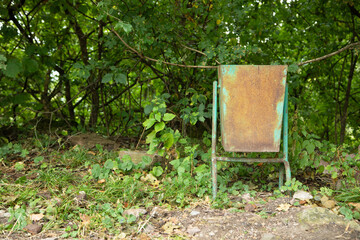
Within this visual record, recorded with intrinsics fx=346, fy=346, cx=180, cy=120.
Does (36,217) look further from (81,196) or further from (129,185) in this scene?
(129,185)

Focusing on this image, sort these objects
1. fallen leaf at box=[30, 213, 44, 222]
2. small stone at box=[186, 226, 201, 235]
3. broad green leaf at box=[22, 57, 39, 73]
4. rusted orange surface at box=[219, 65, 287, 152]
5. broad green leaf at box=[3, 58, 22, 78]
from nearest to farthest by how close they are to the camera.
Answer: small stone at box=[186, 226, 201, 235]
fallen leaf at box=[30, 213, 44, 222]
rusted orange surface at box=[219, 65, 287, 152]
broad green leaf at box=[3, 58, 22, 78]
broad green leaf at box=[22, 57, 39, 73]

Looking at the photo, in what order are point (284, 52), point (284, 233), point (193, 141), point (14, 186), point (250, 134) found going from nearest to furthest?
1. point (284, 233)
2. point (250, 134)
3. point (14, 186)
4. point (193, 141)
5. point (284, 52)

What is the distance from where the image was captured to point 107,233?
7.60 feet

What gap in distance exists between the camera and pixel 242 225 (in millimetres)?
2395

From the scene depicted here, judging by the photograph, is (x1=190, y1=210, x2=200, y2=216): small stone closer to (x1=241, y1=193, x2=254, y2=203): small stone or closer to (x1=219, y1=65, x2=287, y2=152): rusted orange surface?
(x1=241, y1=193, x2=254, y2=203): small stone

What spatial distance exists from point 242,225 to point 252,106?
940mm

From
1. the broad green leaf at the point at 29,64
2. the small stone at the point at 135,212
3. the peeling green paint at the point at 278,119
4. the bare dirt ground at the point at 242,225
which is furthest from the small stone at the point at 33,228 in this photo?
the broad green leaf at the point at 29,64

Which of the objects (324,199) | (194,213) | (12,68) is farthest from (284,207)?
(12,68)

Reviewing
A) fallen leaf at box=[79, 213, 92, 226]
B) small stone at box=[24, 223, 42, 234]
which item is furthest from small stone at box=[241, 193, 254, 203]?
small stone at box=[24, 223, 42, 234]

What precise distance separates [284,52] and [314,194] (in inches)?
134

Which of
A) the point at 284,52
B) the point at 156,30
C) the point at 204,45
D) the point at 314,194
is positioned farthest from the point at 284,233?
the point at 284,52

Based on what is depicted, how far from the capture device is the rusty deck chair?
2.77 m

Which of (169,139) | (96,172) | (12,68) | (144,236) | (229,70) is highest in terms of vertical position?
(12,68)

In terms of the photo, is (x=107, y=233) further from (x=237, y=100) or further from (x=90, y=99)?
→ (x=90, y=99)
